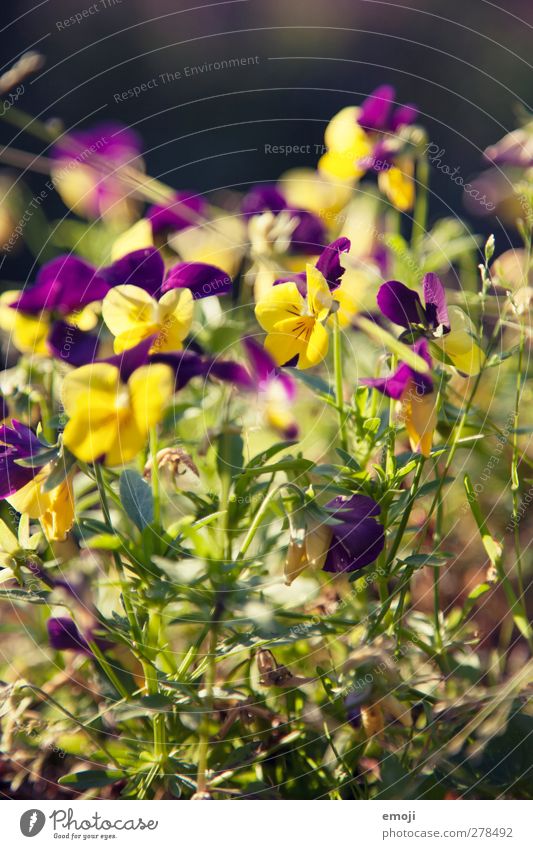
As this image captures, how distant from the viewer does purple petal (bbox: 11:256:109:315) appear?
78 cm

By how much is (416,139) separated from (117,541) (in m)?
0.57

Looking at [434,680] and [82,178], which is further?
[82,178]

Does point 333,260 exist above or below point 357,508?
above

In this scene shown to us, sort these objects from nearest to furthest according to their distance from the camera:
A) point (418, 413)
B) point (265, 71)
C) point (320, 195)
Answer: point (418, 413) → point (320, 195) → point (265, 71)

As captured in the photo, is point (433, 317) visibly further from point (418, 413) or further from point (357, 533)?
point (357, 533)

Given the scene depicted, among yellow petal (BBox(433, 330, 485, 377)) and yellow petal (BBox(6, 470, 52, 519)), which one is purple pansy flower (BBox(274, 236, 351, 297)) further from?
yellow petal (BBox(6, 470, 52, 519))

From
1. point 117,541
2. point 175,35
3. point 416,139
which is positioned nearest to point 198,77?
point 175,35

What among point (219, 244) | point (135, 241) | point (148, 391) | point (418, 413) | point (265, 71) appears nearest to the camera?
point (148, 391)

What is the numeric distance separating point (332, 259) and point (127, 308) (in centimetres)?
18

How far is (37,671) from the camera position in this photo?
959mm

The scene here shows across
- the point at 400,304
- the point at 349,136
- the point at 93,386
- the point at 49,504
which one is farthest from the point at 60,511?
the point at 349,136

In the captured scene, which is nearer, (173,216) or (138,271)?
(138,271)

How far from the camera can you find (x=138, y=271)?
2.56ft
